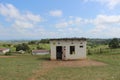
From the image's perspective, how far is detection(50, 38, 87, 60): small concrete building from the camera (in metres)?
24.2

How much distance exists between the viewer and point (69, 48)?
24.3 m

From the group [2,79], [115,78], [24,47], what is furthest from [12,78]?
[24,47]

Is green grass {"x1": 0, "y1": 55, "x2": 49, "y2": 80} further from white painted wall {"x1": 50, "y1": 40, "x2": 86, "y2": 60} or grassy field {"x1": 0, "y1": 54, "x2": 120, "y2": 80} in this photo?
white painted wall {"x1": 50, "y1": 40, "x2": 86, "y2": 60}

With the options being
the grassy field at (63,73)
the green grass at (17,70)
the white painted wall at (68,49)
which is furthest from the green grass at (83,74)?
the white painted wall at (68,49)

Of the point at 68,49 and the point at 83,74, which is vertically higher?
the point at 68,49

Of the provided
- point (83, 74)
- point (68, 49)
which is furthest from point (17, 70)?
point (68, 49)

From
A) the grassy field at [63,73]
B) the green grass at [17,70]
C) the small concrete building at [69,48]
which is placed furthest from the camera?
the small concrete building at [69,48]

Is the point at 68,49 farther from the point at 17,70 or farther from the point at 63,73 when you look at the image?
the point at 63,73

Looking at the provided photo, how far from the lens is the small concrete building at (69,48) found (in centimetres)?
2422

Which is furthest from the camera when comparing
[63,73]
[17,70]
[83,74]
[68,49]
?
[68,49]

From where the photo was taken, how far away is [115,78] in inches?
471

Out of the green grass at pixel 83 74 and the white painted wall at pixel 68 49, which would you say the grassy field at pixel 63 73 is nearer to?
the green grass at pixel 83 74

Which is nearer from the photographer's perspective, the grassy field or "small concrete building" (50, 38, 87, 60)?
the grassy field

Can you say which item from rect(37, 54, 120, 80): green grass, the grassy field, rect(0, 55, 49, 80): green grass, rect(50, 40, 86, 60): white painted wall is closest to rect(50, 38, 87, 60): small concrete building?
rect(50, 40, 86, 60): white painted wall
